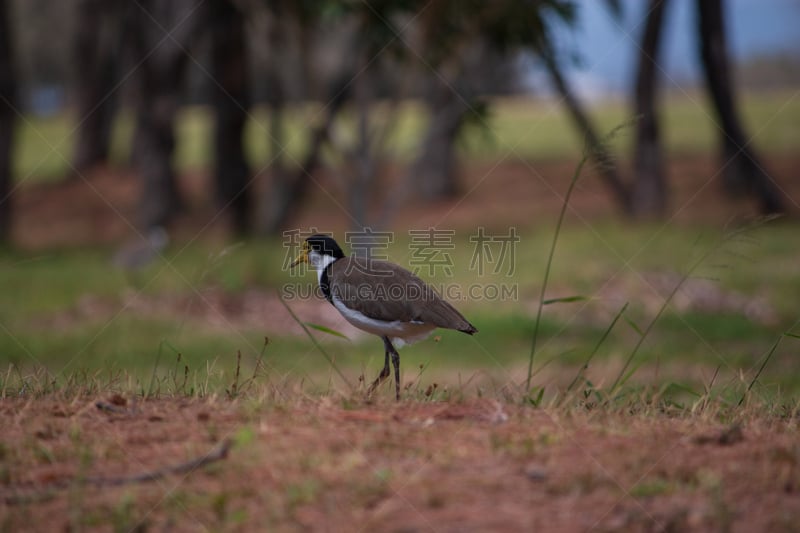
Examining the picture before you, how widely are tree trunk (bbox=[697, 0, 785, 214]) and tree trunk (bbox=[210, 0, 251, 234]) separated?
380 inches

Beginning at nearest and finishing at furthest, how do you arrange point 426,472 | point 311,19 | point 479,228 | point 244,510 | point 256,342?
point 244,510 → point 426,472 → point 256,342 → point 311,19 → point 479,228

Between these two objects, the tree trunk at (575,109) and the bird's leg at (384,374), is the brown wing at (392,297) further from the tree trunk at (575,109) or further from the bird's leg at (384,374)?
the tree trunk at (575,109)

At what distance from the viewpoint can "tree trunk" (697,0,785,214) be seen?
64.7 ft

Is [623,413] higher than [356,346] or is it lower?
higher

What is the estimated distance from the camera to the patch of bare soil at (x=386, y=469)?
3838mm

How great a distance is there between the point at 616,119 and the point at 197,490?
126ft

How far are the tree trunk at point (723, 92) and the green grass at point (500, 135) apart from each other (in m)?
7.59

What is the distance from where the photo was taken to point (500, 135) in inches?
1495

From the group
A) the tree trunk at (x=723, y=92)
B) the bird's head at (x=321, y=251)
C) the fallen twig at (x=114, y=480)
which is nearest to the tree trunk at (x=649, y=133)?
the tree trunk at (x=723, y=92)

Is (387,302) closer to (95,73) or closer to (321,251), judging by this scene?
(321,251)

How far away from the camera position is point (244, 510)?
12.7 feet

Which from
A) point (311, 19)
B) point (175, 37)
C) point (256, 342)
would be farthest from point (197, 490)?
point (175, 37)

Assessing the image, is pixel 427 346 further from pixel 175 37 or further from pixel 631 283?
pixel 175 37

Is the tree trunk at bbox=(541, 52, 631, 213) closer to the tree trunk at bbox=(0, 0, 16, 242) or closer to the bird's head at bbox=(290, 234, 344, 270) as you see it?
the bird's head at bbox=(290, 234, 344, 270)
